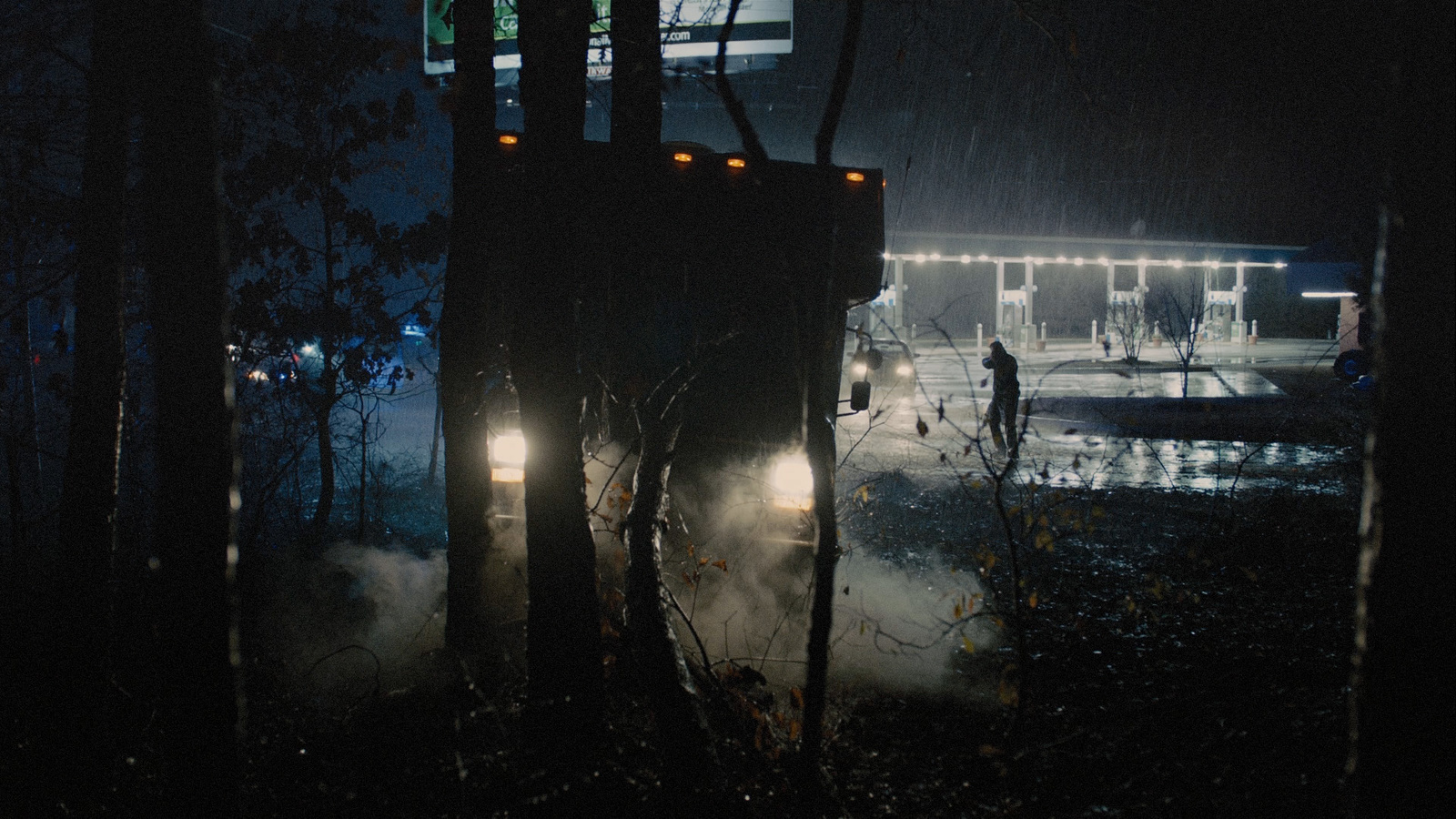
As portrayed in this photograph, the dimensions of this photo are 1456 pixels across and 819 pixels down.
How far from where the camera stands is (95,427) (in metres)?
4.69

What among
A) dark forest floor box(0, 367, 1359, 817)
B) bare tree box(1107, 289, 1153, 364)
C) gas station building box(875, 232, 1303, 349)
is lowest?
dark forest floor box(0, 367, 1359, 817)

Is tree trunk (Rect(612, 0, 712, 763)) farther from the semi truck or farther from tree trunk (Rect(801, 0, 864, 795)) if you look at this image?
tree trunk (Rect(801, 0, 864, 795))

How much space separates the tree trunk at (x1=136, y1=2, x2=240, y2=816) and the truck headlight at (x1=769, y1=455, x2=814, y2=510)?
12.2 feet

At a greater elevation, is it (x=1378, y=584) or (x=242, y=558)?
(x=1378, y=584)

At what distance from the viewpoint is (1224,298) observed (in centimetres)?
4266

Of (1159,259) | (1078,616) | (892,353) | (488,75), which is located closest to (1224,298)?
(1159,259)

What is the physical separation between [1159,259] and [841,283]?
145 feet

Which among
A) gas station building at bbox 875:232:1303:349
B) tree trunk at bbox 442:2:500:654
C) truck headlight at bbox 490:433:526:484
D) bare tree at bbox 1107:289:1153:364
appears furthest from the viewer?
gas station building at bbox 875:232:1303:349

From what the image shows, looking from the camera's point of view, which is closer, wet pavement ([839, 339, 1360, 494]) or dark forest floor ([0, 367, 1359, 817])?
dark forest floor ([0, 367, 1359, 817])

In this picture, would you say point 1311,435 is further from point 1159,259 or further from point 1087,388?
point 1159,259

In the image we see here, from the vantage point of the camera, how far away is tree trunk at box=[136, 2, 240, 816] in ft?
9.52

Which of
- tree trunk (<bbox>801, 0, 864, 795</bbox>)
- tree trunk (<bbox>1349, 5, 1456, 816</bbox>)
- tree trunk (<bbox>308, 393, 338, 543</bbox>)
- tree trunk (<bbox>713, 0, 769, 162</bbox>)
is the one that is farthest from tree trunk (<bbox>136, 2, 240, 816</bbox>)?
tree trunk (<bbox>308, 393, 338, 543</bbox>)

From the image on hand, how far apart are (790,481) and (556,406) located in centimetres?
248

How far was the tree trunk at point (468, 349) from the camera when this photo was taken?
571cm
